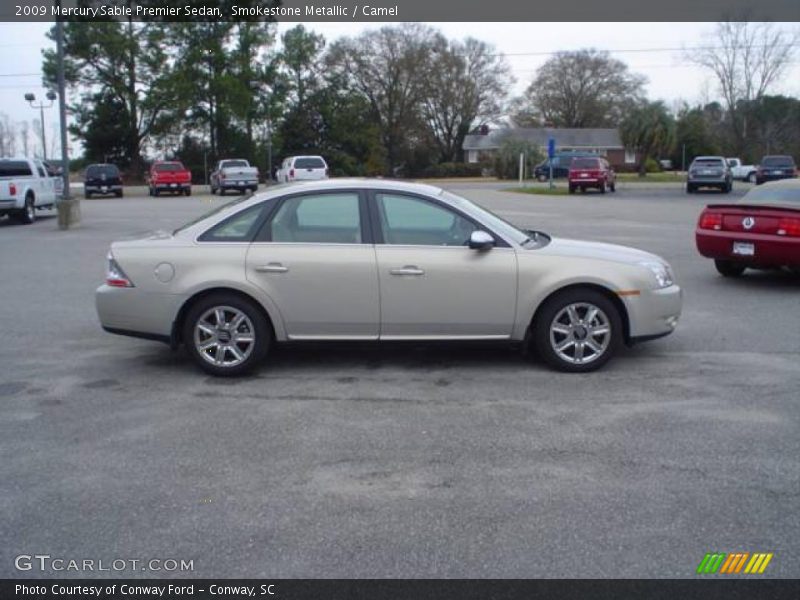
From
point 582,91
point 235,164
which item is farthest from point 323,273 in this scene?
point 582,91

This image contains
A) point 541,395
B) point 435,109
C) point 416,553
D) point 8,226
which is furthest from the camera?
point 435,109

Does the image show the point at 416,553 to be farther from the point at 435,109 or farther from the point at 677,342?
the point at 435,109

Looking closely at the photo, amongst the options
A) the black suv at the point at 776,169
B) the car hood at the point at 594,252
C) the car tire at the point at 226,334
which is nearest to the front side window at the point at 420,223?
the car hood at the point at 594,252

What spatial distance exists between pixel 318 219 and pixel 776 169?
4306 cm

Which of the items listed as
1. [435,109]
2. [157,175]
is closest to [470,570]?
[157,175]

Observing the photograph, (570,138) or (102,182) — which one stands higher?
(570,138)

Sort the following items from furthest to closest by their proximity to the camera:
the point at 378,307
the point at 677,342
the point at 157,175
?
the point at 157,175 < the point at 677,342 < the point at 378,307

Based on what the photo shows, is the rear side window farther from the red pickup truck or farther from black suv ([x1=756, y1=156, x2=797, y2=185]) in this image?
black suv ([x1=756, y1=156, x2=797, y2=185])

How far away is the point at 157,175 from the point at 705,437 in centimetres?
4198

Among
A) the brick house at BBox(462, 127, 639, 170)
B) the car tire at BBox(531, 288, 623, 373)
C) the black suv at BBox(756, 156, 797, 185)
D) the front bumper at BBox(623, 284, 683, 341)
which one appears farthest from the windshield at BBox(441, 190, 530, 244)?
the brick house at BBox(462, 127, 639, 170)

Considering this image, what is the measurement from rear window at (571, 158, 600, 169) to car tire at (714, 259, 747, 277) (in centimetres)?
2905

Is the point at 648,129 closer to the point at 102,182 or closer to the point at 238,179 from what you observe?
the point at 238,179

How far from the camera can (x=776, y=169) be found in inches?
1761
